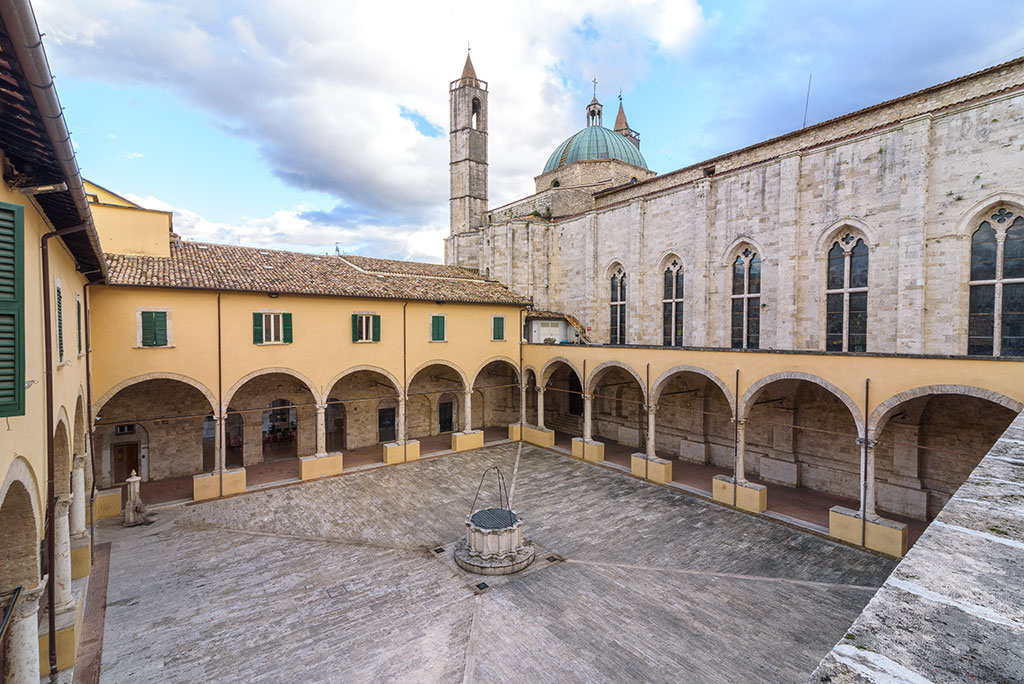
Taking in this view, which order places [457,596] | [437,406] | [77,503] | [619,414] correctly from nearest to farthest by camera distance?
[457,596], [77,503], [619,414], [437,406]

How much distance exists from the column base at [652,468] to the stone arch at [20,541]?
17.1 meters

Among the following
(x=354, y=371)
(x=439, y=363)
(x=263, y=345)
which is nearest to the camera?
(x=263, y=345)

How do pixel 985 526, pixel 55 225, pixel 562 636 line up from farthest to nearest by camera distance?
pixel 562 636, pixel 55 225, pixel 985 526

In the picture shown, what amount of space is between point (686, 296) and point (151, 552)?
21.4 m

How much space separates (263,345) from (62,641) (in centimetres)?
1066

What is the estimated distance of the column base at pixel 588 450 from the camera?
21.2 meters

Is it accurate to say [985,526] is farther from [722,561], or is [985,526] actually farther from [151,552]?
[151,552]

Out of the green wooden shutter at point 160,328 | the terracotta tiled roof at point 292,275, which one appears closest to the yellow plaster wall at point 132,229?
the terracotta tiled roof at point 292,275

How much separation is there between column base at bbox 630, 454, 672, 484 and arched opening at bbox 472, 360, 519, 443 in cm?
953

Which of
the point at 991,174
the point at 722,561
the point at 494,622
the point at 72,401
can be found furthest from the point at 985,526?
the point at 991,174

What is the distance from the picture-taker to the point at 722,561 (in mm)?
12531

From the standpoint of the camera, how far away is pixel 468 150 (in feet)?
124

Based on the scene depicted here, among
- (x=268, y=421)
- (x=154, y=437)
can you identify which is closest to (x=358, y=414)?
(x=268, y=421)

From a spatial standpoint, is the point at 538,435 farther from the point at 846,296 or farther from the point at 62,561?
the point at 62,561
